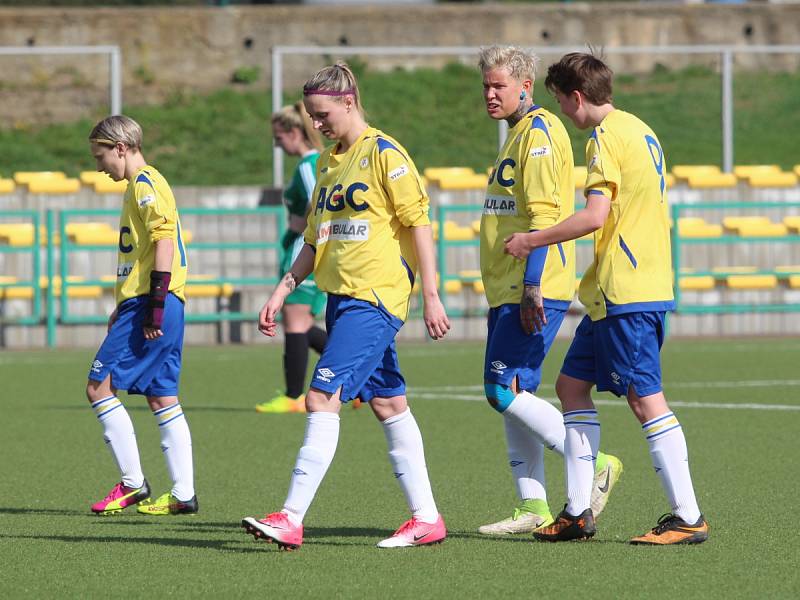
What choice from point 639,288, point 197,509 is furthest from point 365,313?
point 197,509

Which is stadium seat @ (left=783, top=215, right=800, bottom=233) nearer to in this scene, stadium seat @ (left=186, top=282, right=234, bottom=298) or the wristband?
stadium seat @ (left=186, top=282, right=234, bottom=298)

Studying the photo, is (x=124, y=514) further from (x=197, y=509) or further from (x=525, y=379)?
(x=525, y=379)

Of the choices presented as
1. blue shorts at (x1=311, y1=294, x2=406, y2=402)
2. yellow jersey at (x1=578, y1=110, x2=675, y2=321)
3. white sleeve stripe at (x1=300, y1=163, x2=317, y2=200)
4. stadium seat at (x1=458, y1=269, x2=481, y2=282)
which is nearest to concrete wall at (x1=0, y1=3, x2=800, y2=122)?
stadium seat at (x1=458, y1=269, x2=481, y2=282)

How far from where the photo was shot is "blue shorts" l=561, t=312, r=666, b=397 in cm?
582

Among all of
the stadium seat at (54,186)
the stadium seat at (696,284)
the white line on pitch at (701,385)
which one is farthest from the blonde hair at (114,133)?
the stadium seat at (696,284)

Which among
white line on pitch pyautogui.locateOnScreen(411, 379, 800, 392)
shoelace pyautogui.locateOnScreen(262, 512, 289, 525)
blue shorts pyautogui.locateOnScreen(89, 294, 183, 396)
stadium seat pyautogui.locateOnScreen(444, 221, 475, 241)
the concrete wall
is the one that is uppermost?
the concrete wall

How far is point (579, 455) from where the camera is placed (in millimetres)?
6090

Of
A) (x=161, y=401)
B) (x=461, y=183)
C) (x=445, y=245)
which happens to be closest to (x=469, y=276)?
(x=445, y=245)

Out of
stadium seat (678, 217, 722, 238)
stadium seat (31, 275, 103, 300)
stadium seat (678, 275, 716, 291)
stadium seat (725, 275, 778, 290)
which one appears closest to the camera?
stadium seat (31, 275, 103, 300)

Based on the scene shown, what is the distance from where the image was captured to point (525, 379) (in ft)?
20.6

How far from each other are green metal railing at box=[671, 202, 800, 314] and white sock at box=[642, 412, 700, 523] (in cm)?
1377

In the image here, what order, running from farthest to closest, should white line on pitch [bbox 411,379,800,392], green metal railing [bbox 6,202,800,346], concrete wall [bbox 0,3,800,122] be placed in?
concrete wall [bbox 0,3,800,122]
green metal railing [bbox 6,202,800,346]
white line on pitch [bbox 411,379,800,392]

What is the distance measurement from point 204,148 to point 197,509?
21.9 m

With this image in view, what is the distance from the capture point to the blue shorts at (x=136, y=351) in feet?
23.0
